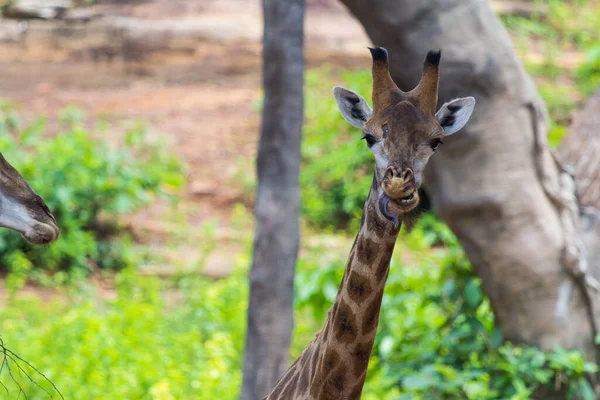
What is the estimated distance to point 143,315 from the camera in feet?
21.0

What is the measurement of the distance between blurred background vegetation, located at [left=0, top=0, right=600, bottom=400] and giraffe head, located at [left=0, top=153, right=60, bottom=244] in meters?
2.75

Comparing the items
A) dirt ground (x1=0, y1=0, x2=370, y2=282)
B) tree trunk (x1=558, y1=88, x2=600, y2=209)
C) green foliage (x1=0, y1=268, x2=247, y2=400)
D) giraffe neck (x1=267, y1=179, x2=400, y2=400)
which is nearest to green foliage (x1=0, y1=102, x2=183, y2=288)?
green foliage (x1=0, y1=268, x2=247, y2=400)

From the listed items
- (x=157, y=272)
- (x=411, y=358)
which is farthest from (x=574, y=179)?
(x=157, y=272)

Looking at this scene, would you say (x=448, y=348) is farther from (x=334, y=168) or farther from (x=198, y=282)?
(x=334, y=168)

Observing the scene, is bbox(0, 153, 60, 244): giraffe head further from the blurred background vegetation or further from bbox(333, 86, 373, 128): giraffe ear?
the blurred background vegetation

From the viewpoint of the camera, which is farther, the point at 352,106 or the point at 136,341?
the point at 136,341

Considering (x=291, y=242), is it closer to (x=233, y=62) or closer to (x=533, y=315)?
(x=533, y=315)

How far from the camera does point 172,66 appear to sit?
12805 mm

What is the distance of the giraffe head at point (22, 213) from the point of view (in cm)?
254

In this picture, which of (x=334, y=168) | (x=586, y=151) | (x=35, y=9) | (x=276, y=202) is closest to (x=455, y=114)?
(x=276, y=202)

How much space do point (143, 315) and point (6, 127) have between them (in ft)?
12.3

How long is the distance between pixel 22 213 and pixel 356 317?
113cm

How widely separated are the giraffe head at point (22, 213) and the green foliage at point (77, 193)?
16.1 ft

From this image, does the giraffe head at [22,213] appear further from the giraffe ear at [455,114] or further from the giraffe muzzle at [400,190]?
the giraffe ear at [455,114]
